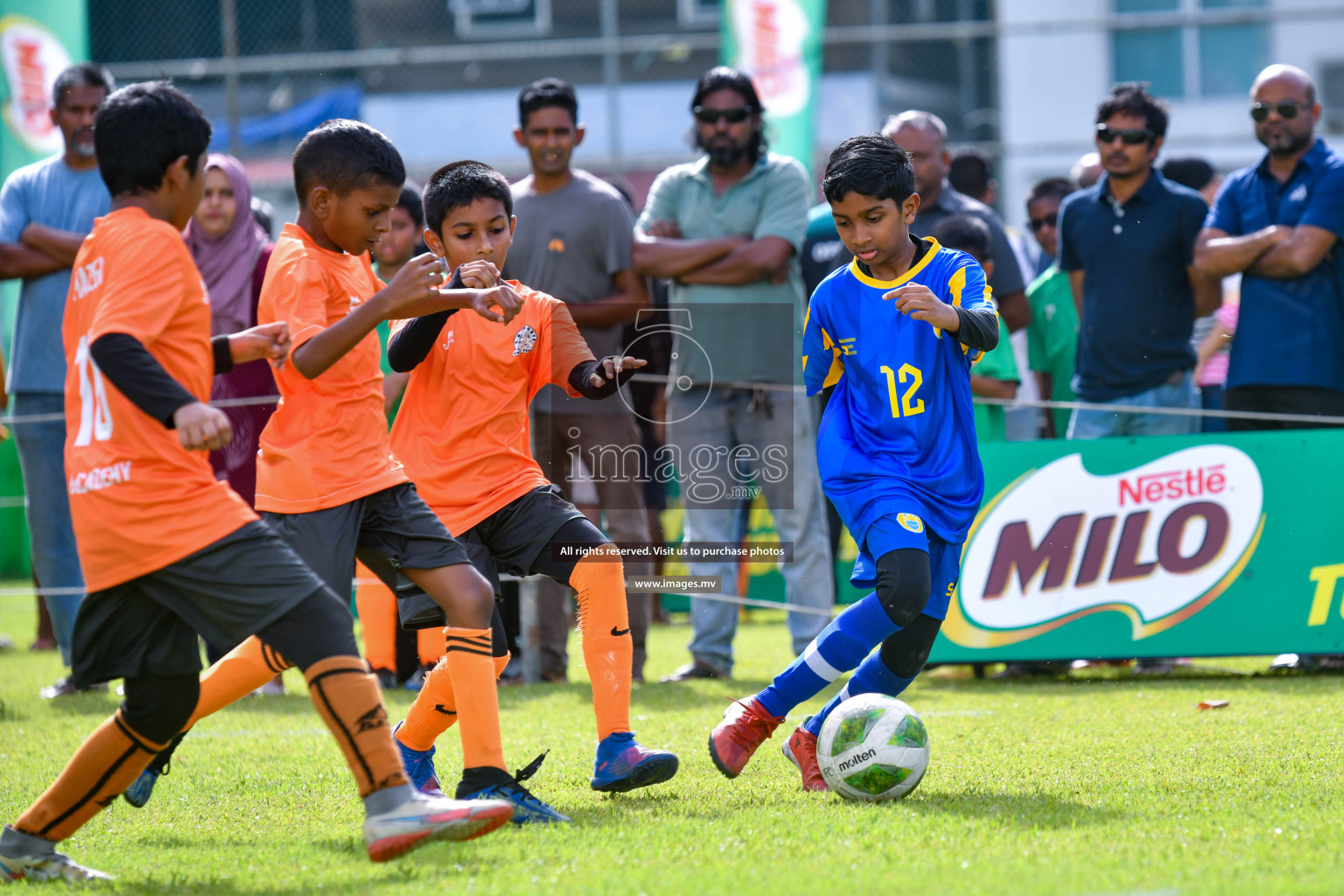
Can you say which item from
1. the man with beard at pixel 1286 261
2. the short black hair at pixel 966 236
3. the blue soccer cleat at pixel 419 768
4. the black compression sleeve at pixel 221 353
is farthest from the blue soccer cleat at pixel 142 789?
the man with beard at pixel 1286 261

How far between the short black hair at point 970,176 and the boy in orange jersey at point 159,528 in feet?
21.7

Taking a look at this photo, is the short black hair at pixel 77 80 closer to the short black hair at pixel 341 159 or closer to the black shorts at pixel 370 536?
the short black hair at pixel 341 159

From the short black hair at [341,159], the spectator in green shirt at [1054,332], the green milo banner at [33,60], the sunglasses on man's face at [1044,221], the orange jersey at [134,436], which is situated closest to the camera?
the orange jersey at [134,436]

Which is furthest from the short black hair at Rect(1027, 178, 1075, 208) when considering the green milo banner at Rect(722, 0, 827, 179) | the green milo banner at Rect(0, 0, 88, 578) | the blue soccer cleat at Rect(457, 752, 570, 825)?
the green milo banner at Rect(0, 0, 88, 578)

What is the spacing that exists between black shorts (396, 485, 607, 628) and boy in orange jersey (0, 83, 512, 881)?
2.19 feet

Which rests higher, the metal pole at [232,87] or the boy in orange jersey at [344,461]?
the metal pole at [232,87]

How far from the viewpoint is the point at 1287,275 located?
6.59 m

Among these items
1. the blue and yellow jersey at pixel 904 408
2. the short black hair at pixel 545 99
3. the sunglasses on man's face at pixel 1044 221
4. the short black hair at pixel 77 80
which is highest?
the short black hair at pixel 77 80

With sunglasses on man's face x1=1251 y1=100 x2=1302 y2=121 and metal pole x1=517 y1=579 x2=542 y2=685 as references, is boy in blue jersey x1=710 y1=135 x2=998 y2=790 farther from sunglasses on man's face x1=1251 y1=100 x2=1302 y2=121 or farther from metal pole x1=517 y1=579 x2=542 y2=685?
sunglasses on man's face x1=1251 y1=100 x2=1302 y2=121

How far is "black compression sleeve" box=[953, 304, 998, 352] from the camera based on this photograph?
416 centimetres

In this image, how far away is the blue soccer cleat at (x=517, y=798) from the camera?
12.5ft

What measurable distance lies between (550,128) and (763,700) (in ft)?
11.7

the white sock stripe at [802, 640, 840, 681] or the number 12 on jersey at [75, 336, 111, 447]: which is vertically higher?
the number 12 on jersey at [75, 336, 111, 447]

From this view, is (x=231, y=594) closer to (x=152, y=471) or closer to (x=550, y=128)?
(x=152, y=471)
